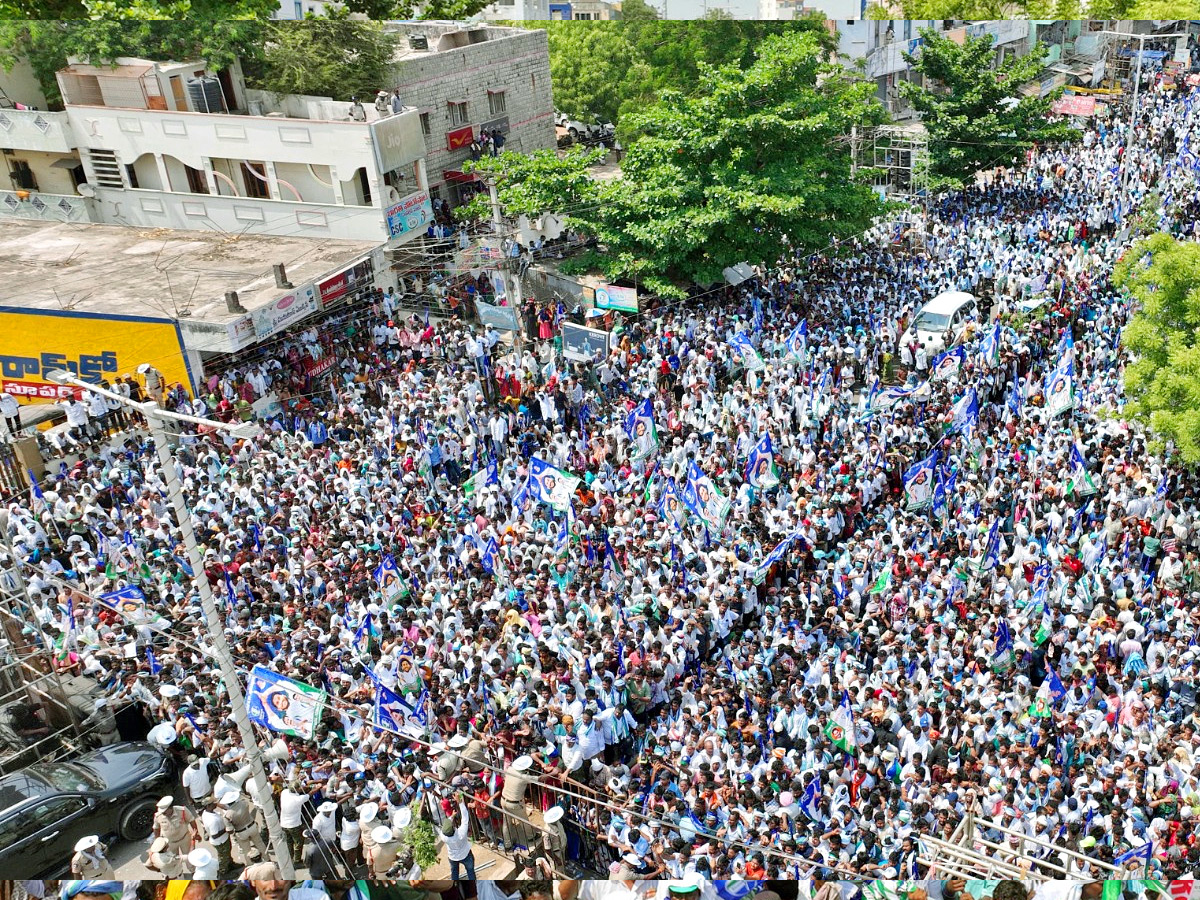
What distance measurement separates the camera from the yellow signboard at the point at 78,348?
2058cm

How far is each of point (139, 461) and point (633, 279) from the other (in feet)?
33.7

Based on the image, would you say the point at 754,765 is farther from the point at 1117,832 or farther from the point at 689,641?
the point at 1117,832

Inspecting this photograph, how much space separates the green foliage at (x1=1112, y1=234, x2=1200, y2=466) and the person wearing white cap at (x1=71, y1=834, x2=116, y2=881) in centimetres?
1203

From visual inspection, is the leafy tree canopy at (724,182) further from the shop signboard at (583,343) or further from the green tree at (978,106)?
the green tree at (978,106)

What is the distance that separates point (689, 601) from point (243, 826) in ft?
17.0

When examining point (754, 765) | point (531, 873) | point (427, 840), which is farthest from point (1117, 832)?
point (427, 840)

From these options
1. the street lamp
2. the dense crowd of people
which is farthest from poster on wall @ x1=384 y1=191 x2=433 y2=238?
the street lamp

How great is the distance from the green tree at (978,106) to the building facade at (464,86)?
9.73m

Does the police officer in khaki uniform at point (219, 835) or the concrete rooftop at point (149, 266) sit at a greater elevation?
the concrete rooftop at point (149, 266)

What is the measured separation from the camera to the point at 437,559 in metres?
14.2

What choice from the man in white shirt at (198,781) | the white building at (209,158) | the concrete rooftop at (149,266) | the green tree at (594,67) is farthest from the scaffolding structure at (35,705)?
the green tree at (594,67)

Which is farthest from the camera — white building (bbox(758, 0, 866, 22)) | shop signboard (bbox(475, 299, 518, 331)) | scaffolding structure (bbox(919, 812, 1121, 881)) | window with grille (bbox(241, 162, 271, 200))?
white building (bbox(758, 0, 866, 22))

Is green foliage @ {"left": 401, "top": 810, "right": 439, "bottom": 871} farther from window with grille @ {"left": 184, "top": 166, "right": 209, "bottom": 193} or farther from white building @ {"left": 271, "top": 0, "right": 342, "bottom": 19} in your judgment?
white building @ {"left": 271, "top": 0, "right": 342, "bottom": 19}

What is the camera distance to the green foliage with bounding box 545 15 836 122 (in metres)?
29.5
